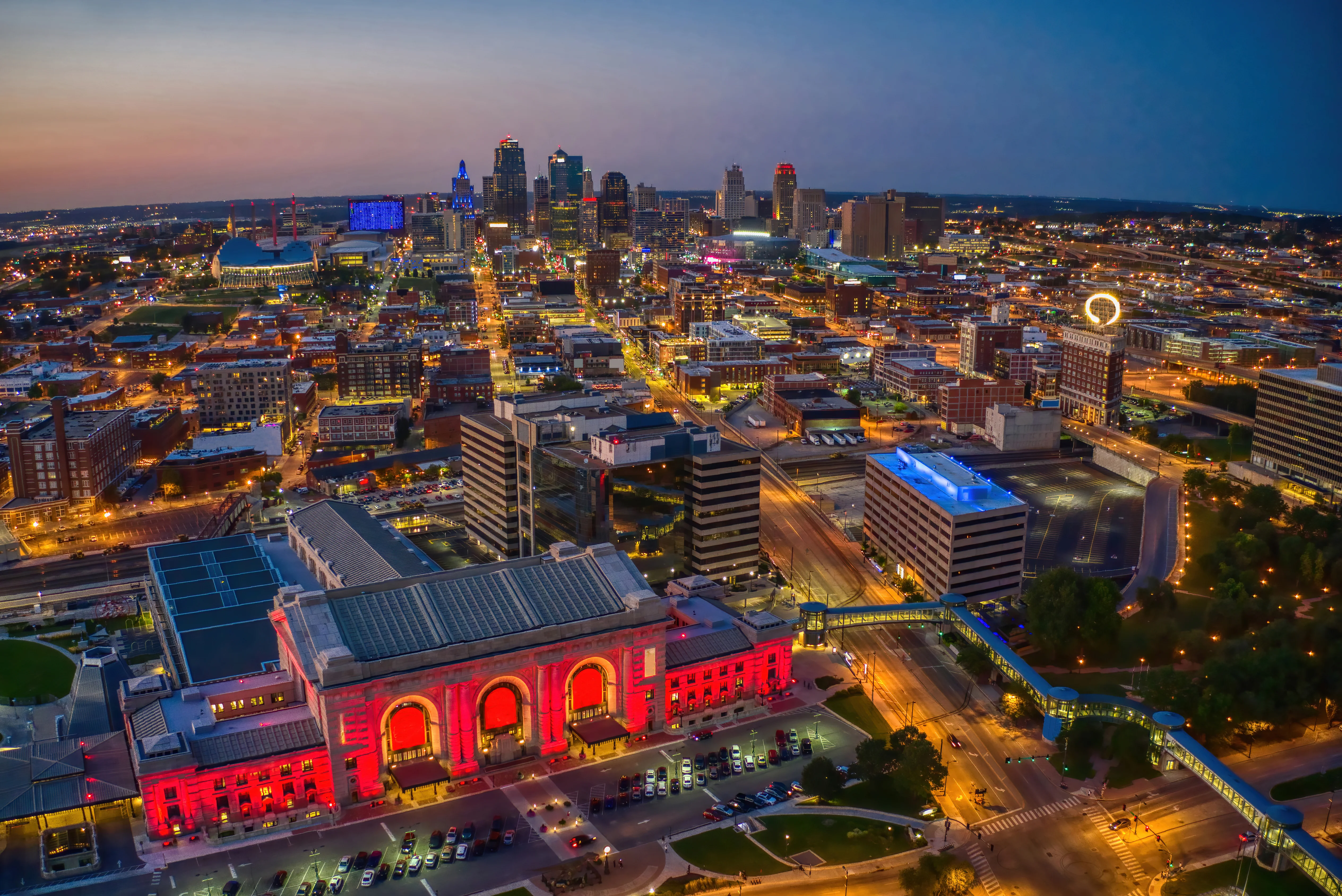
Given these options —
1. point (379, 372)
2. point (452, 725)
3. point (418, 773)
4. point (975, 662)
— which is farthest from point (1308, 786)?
point (379, 372)

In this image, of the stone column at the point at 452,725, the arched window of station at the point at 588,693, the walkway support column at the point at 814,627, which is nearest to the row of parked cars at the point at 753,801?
the arched window of station at the point at 588,693

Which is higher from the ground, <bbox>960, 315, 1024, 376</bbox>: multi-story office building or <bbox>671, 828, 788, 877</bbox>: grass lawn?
<bbox>960, 315, 1024, 376</bbox>: multi-story office building

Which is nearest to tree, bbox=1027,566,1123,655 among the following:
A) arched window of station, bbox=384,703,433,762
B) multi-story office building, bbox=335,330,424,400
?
arched window of station, bbox=384,703,433,762

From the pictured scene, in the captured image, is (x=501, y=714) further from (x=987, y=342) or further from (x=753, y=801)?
(x=987, y=342)

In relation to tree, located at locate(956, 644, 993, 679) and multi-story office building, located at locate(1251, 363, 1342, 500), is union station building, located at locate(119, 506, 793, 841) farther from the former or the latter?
multi-story office building, located at locate(1251, 363, 1342, 500)

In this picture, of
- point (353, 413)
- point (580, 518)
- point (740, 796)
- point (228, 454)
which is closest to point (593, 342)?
point (353, 413)

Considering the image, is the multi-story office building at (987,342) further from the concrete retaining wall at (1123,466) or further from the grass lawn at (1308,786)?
the grass lawn at (1308,786)
